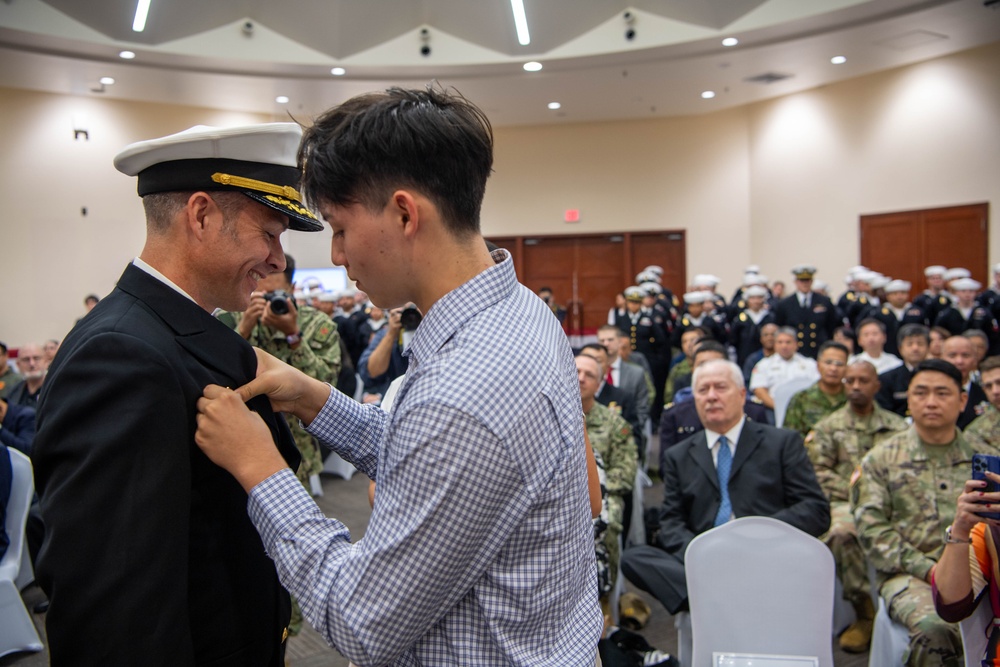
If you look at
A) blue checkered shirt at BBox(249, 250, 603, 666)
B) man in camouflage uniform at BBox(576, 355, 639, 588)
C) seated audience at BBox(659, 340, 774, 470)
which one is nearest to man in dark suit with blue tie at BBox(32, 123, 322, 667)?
blue checkered shirt at BBox(249, 250, 603, 666)

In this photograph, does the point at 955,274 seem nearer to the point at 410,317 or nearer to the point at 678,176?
the point at 678,176

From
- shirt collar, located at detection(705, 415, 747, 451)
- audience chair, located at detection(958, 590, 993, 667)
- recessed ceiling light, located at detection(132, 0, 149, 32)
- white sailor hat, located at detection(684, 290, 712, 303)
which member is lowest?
audience chair, located at detection(958, 590, 993, 667)

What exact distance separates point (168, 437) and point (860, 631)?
11.0ft

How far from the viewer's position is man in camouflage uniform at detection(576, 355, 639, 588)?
3.59 metres

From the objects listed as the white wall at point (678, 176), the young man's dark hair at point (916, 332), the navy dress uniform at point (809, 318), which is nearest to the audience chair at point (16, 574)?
the young man's dark hair at point (916, 332)

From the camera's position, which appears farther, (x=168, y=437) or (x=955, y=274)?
(x=955, y=274)

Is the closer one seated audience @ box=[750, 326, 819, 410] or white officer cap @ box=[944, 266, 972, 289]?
seated audience @ box=[750, 326, 819, 410]

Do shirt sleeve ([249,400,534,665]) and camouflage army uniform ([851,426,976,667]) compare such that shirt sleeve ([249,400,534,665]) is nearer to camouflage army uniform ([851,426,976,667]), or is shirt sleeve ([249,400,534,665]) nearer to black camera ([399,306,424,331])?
camouflage army uniform ([851,426,976,667])

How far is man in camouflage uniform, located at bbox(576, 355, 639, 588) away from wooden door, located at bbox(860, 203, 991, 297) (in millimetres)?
9502

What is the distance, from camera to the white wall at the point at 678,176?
37.0ft

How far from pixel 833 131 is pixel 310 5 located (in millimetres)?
8310

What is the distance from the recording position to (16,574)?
3.42 metres

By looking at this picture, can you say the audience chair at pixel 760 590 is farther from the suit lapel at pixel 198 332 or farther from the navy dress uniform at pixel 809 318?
the navy dress uniform at pixel 809 318

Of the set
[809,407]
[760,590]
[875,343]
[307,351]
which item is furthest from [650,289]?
[760,590]
